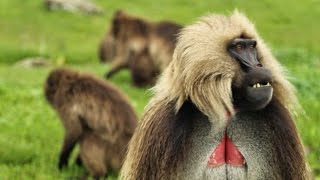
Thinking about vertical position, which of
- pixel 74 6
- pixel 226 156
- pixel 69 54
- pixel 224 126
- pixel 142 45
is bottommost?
pixel 69 54

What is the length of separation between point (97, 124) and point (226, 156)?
4759 millimetres

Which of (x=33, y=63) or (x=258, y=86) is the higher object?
(x=258, y=86)

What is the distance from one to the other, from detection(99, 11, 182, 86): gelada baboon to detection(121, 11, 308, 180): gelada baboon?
1081 cm

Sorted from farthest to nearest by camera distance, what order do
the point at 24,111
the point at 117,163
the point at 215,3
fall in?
1. the point at 215,3
2. the point at 24,111
3. the point at 117,163

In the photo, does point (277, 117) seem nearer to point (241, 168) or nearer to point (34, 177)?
point (241, 168)

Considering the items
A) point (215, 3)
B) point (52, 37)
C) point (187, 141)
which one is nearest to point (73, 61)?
point (52, 37)

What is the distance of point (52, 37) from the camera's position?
1061 inches

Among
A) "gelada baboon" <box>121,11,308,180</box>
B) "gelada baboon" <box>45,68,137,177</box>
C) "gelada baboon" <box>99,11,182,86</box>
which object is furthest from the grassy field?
"gelada baboon" <box>121,11,308,180</box>

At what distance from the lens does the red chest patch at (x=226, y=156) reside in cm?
441

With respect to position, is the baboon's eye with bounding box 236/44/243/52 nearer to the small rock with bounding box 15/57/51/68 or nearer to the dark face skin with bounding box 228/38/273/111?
the dark face skin with bounding box 228/38/273/111

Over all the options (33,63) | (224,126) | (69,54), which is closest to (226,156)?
(224,126)

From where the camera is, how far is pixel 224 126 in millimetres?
4336

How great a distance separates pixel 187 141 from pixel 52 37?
23.0m

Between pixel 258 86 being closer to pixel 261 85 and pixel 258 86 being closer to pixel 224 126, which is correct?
pixel 261 85
